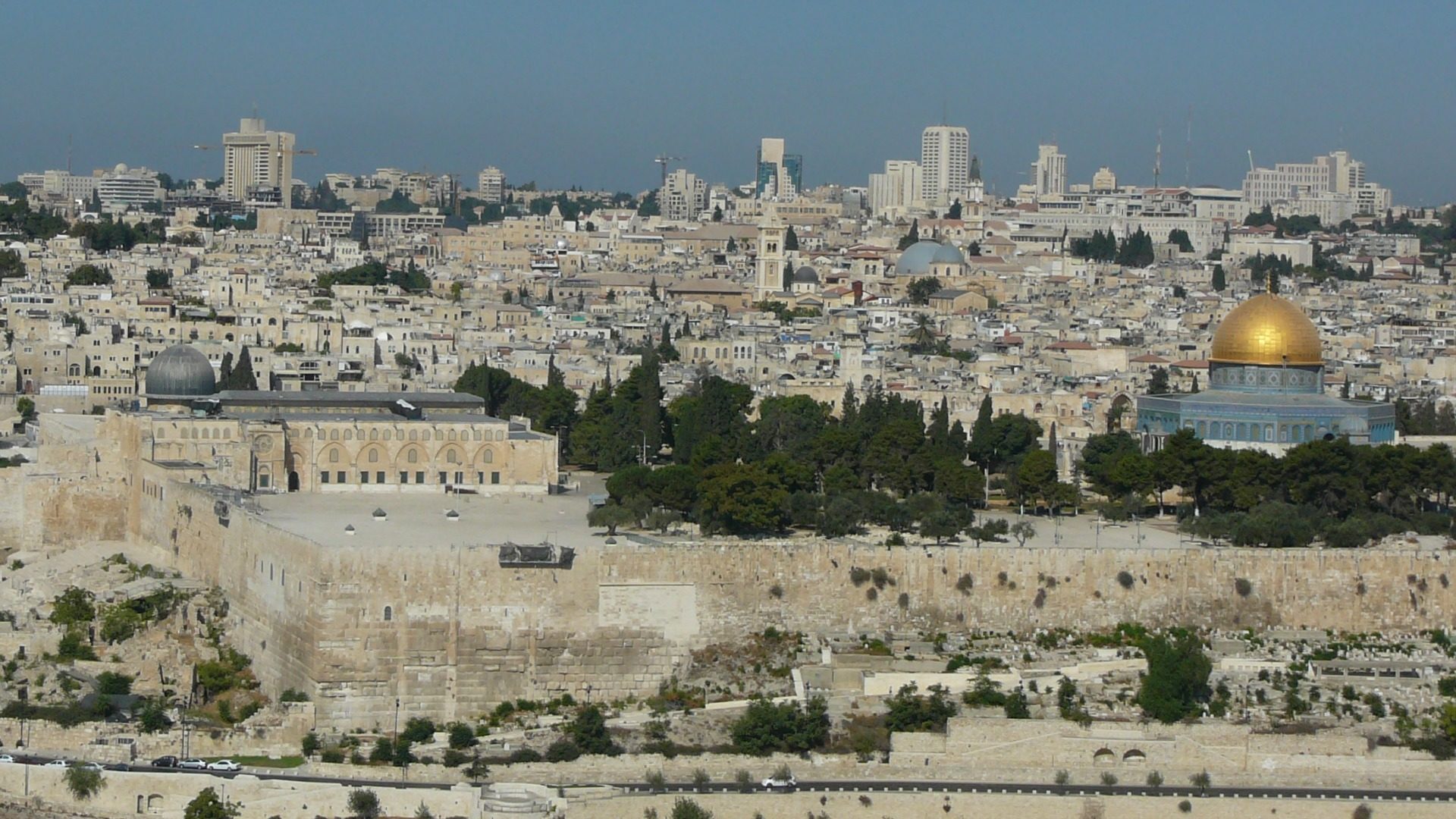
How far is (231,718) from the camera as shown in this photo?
3572 cm

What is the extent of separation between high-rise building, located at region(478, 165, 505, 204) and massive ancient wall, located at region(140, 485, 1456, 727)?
135 m

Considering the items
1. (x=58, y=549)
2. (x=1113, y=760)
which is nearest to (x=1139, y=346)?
(x=58, y=549)

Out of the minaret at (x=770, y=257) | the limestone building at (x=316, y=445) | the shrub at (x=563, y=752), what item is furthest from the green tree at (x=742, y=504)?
the minaret at (x=770, y=257)

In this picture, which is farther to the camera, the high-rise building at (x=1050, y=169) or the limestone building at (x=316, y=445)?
the high-rise building at (x=1050, y=169)

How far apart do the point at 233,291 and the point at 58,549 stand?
37.9 meters

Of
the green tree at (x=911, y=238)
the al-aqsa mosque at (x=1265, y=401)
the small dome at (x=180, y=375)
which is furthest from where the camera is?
the green tree at (x=911, y=238)

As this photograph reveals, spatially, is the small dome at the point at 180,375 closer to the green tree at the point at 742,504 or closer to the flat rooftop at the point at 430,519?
the flat rooftop at the point at 430,519

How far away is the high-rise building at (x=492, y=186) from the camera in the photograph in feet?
573

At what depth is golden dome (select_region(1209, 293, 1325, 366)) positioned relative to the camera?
164ft

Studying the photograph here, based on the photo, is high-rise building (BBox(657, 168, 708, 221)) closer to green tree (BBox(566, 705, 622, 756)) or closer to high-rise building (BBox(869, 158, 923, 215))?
high-rise building (BBox(869, 158, 923, 215))

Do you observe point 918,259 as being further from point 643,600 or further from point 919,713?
point 919,713

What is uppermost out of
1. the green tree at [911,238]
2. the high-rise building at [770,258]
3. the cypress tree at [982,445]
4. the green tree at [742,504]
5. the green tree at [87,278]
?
the green tree at [911,238]

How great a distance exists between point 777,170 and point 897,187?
11.9 metres

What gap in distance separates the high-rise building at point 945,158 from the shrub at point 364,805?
14289 centimetres
